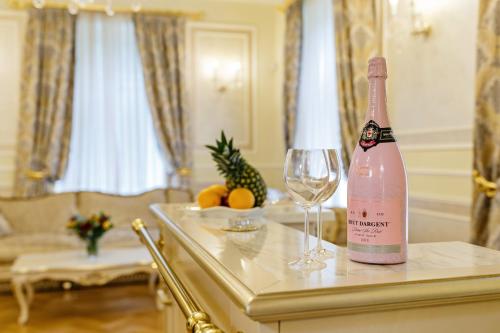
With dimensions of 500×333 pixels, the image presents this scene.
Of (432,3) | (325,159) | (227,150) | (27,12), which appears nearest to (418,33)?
(432,3)

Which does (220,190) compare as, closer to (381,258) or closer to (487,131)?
(381,258)

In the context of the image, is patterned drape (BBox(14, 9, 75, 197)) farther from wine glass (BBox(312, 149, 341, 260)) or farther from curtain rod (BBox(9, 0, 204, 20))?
wine glass (BBox(312, 149, 341, 260))

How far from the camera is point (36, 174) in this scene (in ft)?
18.2

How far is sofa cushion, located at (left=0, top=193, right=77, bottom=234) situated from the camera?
5.09 meters

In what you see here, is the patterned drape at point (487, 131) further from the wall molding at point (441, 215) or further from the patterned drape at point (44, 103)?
the patterned drape at point (44, 103)

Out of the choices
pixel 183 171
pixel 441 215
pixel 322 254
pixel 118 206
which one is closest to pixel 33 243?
pixel 118 206

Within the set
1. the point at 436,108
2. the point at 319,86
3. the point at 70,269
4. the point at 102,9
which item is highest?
the point at 102,9

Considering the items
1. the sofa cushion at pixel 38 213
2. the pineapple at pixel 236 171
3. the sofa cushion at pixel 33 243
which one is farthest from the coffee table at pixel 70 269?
the pineapple at pixel 236 171

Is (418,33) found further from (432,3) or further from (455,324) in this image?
(455,324)

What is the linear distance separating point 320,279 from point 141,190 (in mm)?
5444

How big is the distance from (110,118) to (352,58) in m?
3.03

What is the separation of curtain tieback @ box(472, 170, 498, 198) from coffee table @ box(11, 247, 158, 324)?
2.43 m

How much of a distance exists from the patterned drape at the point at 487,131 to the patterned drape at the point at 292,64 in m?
2.97

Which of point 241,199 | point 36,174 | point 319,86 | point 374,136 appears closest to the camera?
point 374,136
